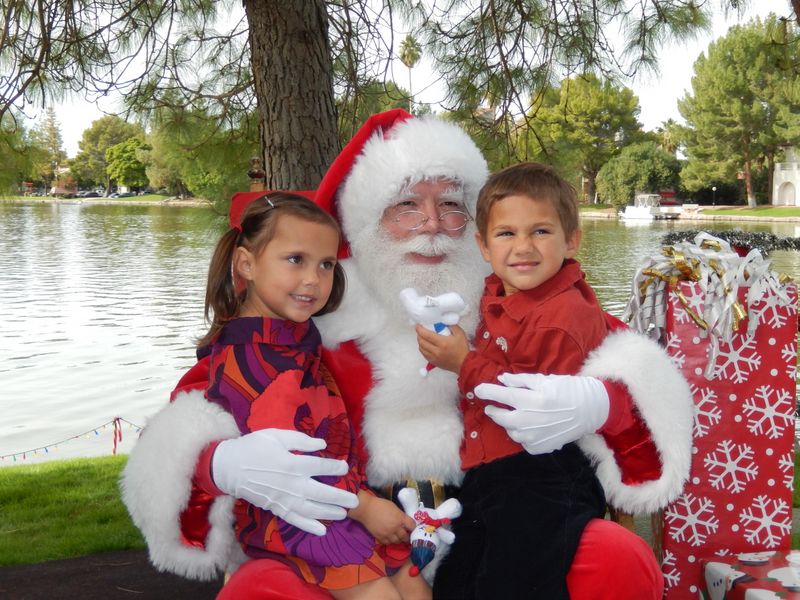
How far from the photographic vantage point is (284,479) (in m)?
1.65

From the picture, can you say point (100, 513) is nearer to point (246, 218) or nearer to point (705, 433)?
point (246, 218)

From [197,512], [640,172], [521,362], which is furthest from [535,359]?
[640,172]

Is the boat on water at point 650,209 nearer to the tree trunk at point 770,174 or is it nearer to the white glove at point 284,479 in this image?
the tree trunk at point 770,174

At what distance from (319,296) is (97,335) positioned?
10.3 m

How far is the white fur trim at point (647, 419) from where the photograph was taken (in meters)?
1.83

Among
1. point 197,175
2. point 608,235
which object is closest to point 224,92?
point 197,175

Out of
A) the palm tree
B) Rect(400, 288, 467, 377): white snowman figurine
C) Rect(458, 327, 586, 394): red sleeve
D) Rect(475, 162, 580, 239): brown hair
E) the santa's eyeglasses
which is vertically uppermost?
the palm tree

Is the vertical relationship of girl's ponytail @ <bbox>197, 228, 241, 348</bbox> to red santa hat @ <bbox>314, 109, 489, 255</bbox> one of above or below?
below

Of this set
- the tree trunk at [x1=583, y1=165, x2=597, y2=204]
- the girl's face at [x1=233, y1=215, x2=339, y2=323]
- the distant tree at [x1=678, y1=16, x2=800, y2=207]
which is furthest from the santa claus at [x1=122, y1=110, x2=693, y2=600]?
the tree trunk at [x1=583, y1=165, x2=597, y2=204]

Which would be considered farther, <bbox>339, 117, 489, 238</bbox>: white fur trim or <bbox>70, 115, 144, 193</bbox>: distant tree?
<bbox>70, 115, 144, 193</bbox>: distant tree

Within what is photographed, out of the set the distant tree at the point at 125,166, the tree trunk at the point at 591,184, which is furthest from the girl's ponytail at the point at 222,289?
the distant tree at the point at 125,166

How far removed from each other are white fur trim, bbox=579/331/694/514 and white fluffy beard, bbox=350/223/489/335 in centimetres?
38

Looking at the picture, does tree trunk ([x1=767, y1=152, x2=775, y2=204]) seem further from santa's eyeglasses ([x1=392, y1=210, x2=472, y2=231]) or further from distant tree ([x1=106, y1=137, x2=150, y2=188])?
distant tree ([x1=106, y1=137, x2=150, y2=188])

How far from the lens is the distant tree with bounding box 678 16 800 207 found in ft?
112
